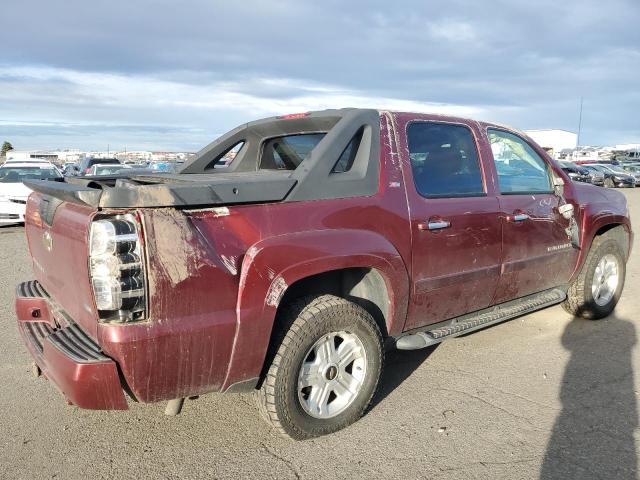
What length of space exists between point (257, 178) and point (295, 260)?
506 millimetres

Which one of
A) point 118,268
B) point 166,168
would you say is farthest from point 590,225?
point 166,168

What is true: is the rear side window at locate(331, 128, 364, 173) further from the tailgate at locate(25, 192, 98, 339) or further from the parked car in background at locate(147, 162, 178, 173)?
the parked car in background at locate(147, 162, 178, 173)

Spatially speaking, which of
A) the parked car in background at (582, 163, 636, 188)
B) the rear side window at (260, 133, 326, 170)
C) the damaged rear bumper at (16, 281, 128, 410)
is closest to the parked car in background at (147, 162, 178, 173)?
the rear side window at (260, 133, 326, 170)

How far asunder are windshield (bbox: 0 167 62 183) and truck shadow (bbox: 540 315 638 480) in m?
12.8

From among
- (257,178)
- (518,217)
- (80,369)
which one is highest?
(257,178)

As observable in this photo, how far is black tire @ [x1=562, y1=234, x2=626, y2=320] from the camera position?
17.0 feet

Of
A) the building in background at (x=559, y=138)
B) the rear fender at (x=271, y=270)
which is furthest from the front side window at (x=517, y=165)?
the building in background at (x=559, y=138)

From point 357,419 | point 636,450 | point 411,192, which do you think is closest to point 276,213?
point 411,192

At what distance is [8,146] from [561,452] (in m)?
A: 100

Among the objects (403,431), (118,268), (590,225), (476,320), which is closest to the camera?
(118,268)

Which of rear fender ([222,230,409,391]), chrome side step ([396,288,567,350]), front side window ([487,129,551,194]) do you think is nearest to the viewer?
rear fender ([222,230,409,391])

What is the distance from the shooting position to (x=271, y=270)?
109 inches

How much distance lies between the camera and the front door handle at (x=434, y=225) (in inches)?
137

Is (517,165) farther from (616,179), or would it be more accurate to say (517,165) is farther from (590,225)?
(616,179)
